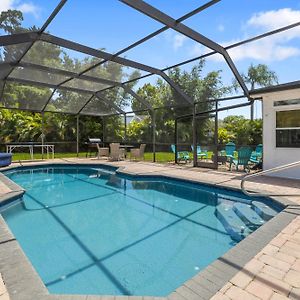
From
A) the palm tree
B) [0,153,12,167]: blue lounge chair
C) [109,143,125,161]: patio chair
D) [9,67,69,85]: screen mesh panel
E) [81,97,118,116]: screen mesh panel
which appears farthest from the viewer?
the palm tree

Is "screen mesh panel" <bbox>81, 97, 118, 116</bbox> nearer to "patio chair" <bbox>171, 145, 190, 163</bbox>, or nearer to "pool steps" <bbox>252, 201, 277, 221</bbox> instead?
"patio chair" <bbox>171, 145, 190, 163</bbox>

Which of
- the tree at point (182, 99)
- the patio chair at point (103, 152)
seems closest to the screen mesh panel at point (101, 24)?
the tree at point (182, 99)

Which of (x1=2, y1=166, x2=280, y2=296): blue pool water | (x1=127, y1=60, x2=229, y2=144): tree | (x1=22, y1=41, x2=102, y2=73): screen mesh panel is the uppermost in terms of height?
(x1=22, y1=41, x2=102, y2=73): screen mesh panel

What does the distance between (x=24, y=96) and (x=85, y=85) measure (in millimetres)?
3260

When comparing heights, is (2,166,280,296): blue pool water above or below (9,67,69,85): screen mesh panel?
below

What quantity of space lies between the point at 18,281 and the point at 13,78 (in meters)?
10.8

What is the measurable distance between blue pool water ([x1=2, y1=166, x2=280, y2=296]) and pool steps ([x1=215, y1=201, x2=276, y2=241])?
0.02 meters

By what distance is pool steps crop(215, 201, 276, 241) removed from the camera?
15.9 feet

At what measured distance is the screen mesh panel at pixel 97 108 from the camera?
1521 cm

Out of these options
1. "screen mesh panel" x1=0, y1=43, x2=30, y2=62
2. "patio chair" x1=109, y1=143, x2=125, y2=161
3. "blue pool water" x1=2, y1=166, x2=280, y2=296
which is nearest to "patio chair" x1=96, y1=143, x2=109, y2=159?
"patio chair" x1=109, y1=143, x2=125, y2=161

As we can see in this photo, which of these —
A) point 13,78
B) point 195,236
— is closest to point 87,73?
point 13,78

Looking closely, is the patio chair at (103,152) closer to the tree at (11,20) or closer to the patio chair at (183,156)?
the patio chair at (183,156)

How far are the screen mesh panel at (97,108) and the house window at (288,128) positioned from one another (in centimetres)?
966

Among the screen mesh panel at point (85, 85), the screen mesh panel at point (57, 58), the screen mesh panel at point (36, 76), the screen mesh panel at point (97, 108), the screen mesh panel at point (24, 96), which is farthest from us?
the screen mesh panel at point (97, 108)
